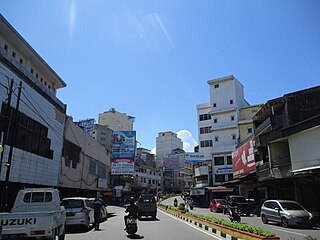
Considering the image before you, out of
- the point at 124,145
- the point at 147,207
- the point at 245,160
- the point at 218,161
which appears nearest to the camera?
the point at 147,207

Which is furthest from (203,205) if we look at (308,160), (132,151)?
(308,160)

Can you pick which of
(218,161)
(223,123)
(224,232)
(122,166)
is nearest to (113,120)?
(122,166)

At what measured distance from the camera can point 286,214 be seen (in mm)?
16812

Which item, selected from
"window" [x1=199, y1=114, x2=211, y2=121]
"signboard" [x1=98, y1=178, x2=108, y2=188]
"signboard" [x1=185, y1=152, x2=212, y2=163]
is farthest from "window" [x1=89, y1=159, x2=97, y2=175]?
"window" [x1=199, y1=114, x2=211, y2=121]

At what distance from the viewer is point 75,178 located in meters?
28.0

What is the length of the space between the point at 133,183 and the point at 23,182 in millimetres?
56584

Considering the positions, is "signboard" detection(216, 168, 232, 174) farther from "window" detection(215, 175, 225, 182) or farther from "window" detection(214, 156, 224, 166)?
"window" detection(214, 156, 224, 166)

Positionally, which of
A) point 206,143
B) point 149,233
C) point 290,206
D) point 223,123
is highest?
point 223,123

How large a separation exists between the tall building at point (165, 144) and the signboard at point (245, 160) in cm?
7196

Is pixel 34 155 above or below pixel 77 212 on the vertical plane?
above

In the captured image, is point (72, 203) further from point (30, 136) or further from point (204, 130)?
point (204, 130)

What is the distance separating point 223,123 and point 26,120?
133 ft

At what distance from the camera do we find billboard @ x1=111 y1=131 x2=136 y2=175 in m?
50.4

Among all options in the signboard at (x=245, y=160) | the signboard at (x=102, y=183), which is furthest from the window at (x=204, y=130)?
the signboard at (x=102, y=183)
